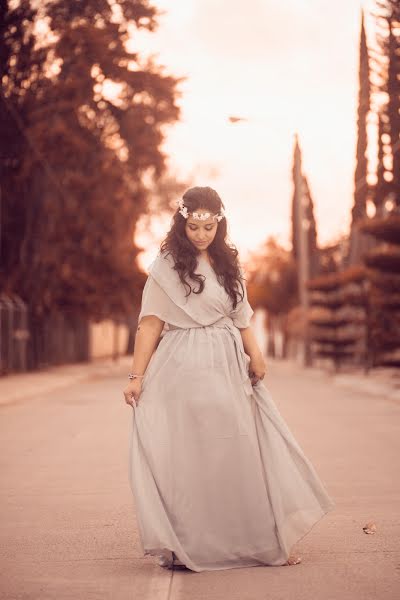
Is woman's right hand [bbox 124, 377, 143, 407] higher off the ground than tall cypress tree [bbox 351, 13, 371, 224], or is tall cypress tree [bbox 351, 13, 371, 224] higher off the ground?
tall cypress tree [bbox 351, 13, 371, 224]

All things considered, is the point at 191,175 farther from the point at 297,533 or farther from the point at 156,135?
the point at 297,533

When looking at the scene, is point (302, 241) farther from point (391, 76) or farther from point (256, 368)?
point (256, 368)

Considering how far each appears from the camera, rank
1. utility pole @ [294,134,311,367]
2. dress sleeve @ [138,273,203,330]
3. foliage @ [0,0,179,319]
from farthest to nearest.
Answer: utility pole @ [294,134,311,367]
foliage @ [0,0,179,319]
dress sleeve @ [138,273,203,330]

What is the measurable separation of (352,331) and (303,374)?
2534 mm

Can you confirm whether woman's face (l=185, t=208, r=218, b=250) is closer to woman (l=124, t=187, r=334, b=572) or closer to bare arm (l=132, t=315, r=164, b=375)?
woman (l=124, t=187, r=334, b=572)

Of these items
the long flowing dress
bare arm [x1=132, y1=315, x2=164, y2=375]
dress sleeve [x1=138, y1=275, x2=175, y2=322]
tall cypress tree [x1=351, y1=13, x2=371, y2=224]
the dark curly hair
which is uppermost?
tall cypress tree [x1=351, y1=13, x2=371, y2=224]

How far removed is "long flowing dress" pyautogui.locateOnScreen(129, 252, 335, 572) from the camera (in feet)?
19.3

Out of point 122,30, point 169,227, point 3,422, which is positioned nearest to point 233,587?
point 169,227

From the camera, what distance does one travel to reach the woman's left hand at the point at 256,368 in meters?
6.18

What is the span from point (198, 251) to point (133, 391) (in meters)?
0.84

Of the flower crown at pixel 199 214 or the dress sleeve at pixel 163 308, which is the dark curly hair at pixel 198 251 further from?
the dress sleeve at pixel 163 308

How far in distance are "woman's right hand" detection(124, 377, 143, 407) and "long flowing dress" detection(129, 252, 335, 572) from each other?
4cm

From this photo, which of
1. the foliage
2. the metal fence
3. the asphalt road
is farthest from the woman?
the foliage

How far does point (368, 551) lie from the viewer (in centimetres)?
637
